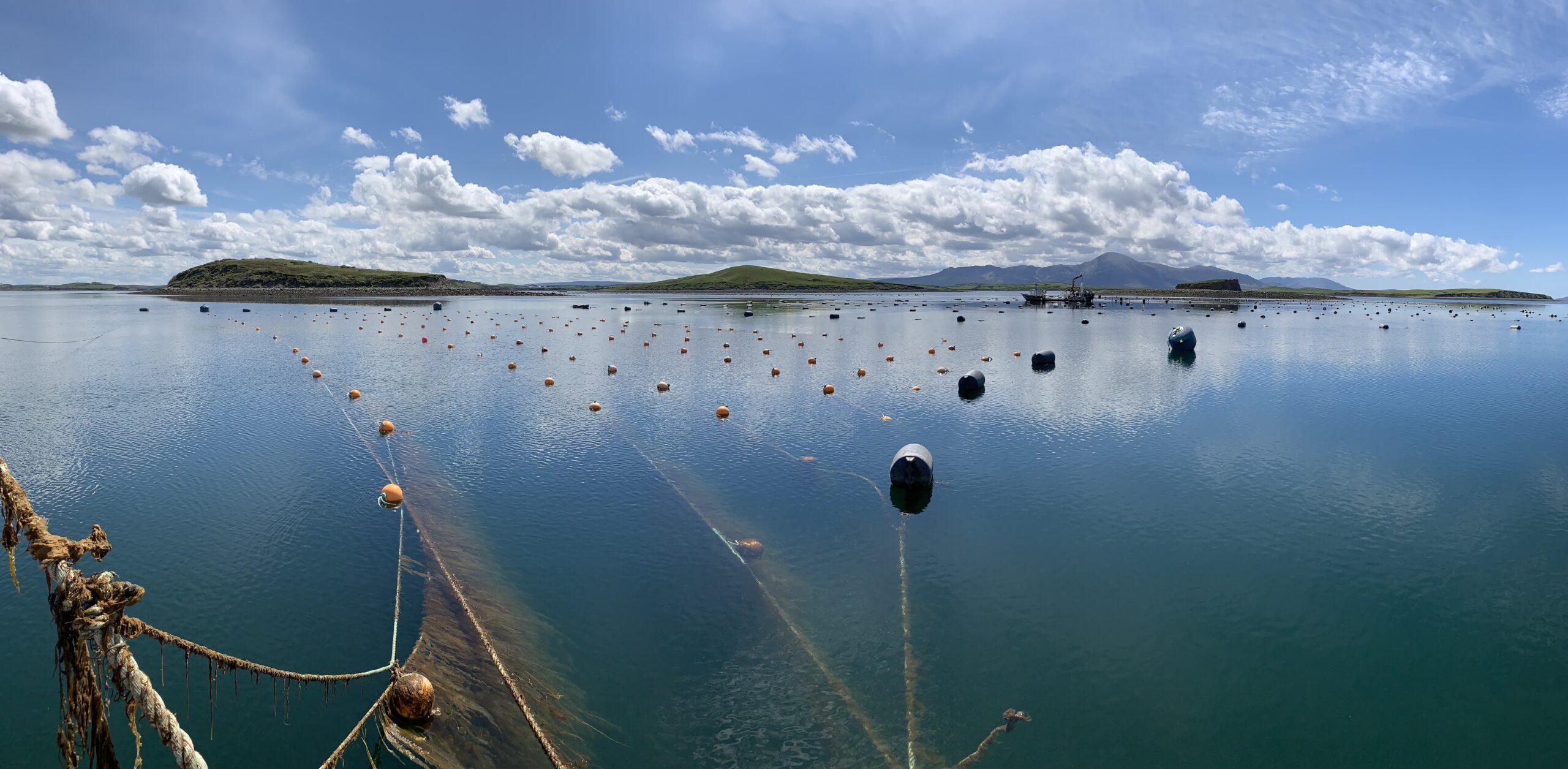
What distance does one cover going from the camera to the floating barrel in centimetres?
3200

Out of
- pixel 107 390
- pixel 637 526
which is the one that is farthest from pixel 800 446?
pixel 107 390

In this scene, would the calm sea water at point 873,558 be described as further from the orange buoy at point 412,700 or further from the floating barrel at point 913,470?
the orange buoy at point 412,700

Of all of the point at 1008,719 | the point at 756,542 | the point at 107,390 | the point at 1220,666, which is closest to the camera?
the point at 1008,719

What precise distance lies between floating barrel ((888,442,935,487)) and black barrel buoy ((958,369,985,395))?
888 inches

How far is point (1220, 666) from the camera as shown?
757 inches

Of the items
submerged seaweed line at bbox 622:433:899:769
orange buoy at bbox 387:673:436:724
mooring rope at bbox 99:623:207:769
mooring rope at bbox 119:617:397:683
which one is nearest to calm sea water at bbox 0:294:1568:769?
submerged seaweed line at bbox 622:433:899:769

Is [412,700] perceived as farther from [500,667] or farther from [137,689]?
[137,689]

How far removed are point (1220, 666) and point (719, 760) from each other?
13193 mm

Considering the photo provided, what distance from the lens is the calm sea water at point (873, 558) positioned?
1694 centimetres

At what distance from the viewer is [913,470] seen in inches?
1261

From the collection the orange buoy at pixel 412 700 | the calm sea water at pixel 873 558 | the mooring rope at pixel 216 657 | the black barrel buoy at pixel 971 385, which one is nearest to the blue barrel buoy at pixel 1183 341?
the calm sea water at pixel 873 558

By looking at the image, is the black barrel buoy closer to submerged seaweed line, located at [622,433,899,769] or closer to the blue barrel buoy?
submerged seaweed line, located at [622,433,899,769]

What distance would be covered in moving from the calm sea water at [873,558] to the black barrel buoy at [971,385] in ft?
5.89

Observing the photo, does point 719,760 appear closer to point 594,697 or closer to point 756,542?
point 594,697
